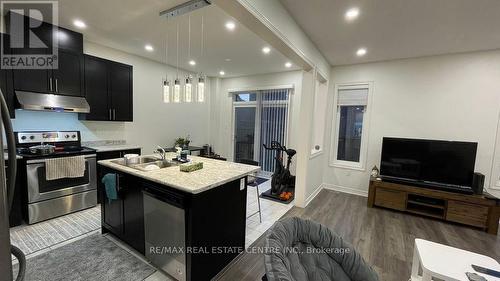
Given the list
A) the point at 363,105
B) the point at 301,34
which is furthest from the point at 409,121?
the point at 301,34

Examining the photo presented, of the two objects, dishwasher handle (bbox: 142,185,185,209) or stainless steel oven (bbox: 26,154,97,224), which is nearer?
dishwasher handle (bbox: 142,185,185,209)

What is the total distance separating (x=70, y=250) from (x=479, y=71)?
6331 mm

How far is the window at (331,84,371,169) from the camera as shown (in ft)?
14.7

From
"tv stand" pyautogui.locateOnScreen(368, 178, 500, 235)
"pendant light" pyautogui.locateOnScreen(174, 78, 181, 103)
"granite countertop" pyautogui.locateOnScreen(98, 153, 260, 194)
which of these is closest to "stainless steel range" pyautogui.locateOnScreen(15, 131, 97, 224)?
Answer: "granite countertop" pyautogui.locateOnScreen(98, 153, 260, 194)

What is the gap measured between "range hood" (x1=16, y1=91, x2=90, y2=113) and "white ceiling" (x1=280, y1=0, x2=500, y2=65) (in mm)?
3376

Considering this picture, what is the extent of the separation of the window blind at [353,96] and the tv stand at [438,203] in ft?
5.36

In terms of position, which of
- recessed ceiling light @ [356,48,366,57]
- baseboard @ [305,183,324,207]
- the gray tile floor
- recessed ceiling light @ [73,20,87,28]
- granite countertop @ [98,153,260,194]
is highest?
recessed ceiling light @ [356,48,366,57]

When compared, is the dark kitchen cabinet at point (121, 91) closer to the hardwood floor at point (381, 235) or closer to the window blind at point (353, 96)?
the hardwood floor at point (381, 235)

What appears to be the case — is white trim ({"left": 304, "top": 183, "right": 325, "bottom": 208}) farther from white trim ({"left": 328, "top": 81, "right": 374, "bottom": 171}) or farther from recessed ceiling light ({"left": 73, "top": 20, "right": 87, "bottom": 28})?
recessed ceiling light ({"left": 73, "top": 20, "right": 87, "bottom": 28})

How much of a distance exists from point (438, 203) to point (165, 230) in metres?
4.14

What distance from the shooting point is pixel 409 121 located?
160 inches

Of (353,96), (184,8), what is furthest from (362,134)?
(184,8)

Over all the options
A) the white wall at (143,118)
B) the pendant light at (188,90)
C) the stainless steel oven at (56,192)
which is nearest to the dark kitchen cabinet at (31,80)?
the white wall at (143,118)

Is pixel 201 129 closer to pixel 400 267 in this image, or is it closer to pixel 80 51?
pixel 80 51
